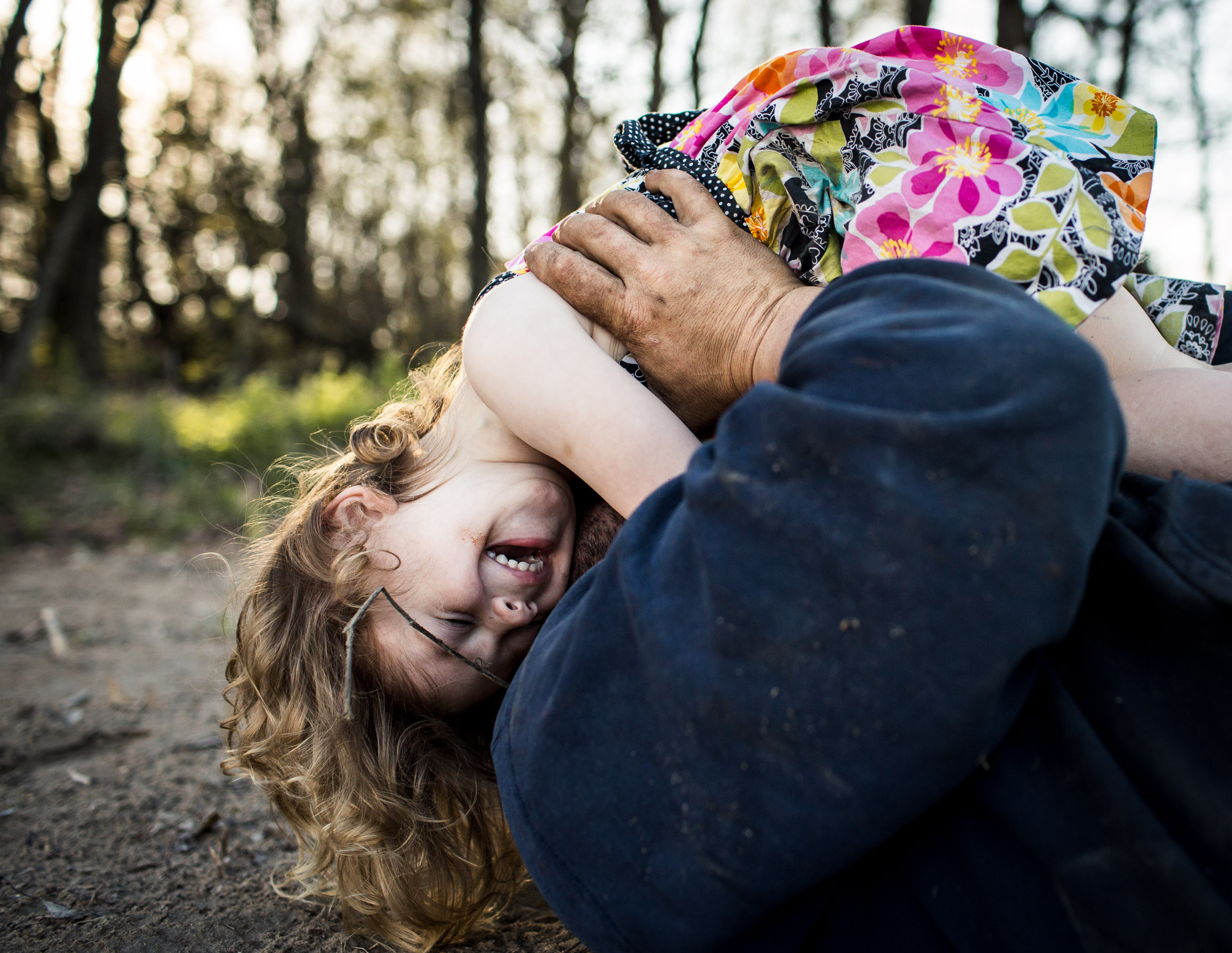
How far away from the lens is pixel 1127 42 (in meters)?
11.3

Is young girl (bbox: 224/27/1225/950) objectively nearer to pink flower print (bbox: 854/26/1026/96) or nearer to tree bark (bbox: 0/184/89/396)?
pink flower print (bbox: 854/26/1026/96)

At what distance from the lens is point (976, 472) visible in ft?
2.70

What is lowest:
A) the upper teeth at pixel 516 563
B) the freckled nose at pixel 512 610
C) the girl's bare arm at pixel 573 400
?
the freckled nose at pixel 512 610

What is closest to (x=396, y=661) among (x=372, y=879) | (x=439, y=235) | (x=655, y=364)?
(x=372, y=879)

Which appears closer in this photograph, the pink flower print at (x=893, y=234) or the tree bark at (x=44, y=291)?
the pink flower print at (x=893, y=234)

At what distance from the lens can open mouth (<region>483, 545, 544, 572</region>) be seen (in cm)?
169

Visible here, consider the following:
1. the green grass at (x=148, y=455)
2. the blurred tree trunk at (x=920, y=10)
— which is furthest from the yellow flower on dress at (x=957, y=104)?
the blurred tree trunk at (x=920, y=10)

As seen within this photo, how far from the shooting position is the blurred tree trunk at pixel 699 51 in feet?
38.3

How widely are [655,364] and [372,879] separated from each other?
1181 mm

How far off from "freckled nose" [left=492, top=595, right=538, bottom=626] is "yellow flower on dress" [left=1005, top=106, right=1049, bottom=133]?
1.34 m

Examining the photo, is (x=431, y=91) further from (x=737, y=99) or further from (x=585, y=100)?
(x=737, y=99)

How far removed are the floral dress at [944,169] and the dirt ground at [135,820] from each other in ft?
4.76

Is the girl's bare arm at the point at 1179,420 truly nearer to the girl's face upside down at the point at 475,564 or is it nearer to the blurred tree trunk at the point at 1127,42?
the girl's face upside down at the point at 475,564

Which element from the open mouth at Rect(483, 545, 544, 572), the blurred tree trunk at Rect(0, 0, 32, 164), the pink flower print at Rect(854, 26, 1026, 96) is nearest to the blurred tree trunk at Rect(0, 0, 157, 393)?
the blurred tree trunk at Rect(0, 0, 32, 164)
